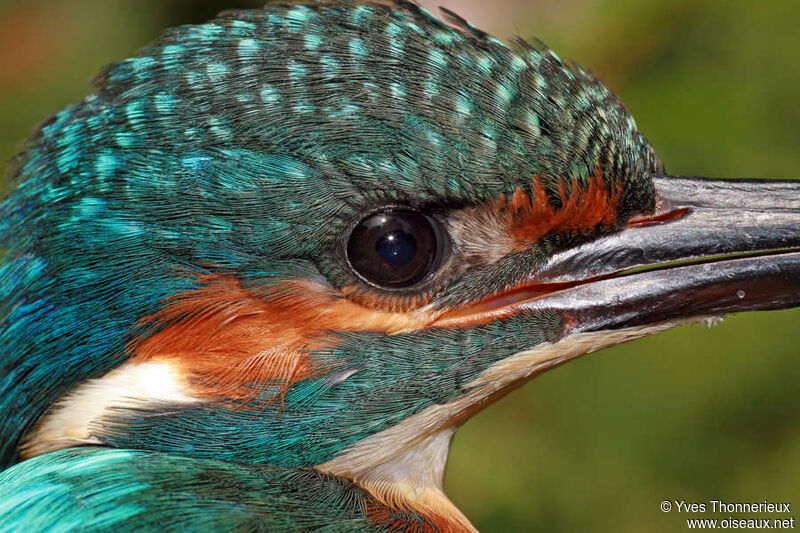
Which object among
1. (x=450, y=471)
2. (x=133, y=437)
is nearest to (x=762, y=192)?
(x=133, y=437)

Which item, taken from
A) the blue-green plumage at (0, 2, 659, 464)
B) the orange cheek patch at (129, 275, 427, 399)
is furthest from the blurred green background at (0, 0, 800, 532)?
the orange cheek patch at (129, 275, 427, 399)

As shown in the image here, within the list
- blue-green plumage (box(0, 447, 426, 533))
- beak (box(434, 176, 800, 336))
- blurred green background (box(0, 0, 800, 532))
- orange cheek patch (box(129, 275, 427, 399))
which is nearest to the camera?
blue-green plumage (box(0, 447, 426, 533))

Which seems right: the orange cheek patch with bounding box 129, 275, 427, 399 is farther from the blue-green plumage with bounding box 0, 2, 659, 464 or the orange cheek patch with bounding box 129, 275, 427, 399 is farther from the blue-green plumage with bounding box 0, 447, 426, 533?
the blue-green plumage with bounding box 0, 447, 426, 533

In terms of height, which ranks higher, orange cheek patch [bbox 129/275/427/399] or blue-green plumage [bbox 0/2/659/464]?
blue-green plumage [bbox 0/2/659/464]

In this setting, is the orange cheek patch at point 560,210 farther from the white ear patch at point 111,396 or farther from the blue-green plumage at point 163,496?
the white ear patch at point 111,396

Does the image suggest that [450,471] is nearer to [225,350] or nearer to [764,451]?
[764,451]

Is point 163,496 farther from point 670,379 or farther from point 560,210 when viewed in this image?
point 670,379
